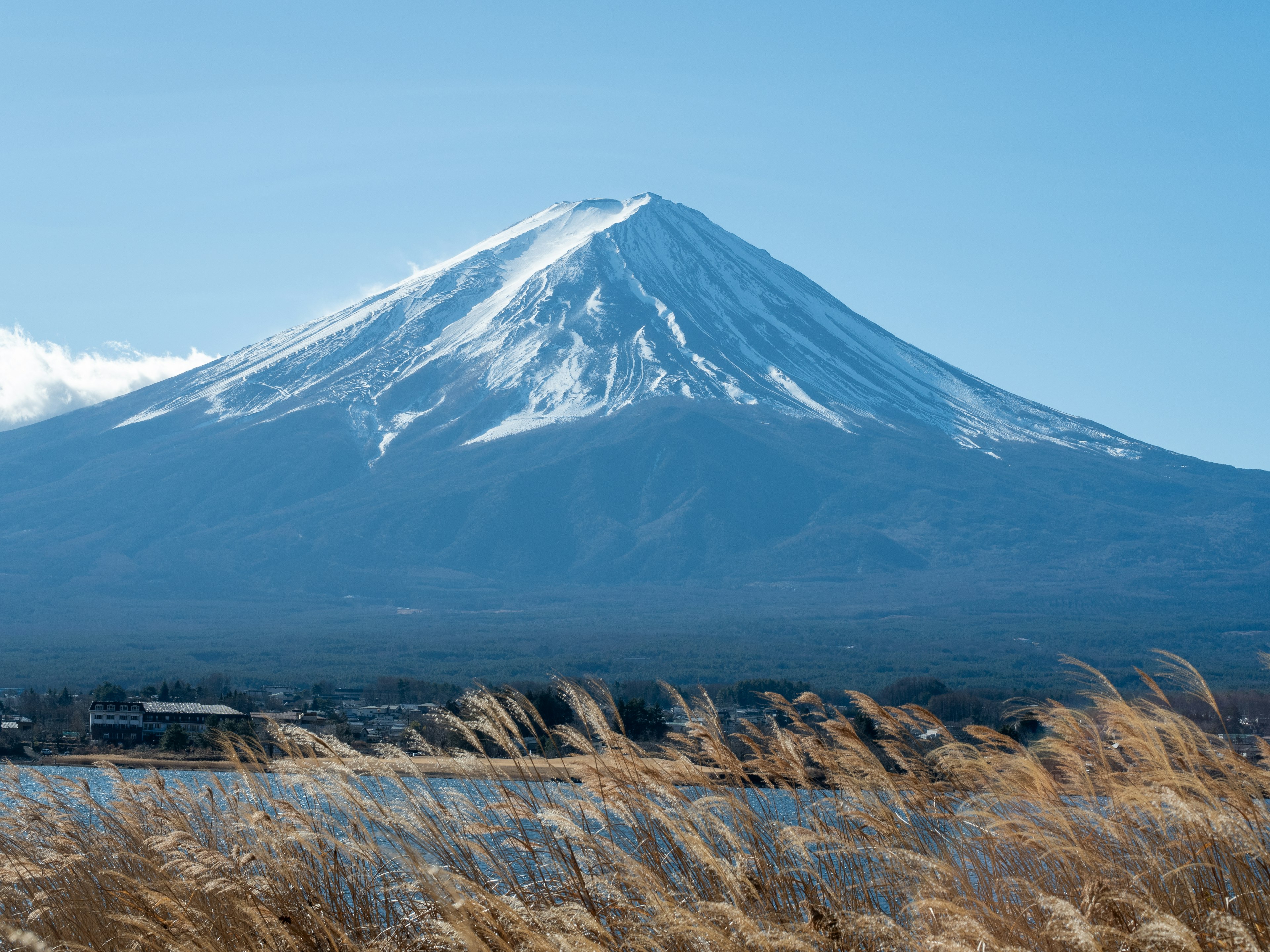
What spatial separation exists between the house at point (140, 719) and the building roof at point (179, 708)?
1.0 inches

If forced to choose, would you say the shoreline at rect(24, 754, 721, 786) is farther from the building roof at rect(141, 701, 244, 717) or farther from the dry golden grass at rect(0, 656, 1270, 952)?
the building roof at rect(141, 701, 244, 717)

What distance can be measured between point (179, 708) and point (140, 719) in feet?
8.52

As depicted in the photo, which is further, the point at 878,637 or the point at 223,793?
the point at 878,637

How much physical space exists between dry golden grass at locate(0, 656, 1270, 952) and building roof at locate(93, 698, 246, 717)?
4213 cm

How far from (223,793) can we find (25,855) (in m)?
1.36

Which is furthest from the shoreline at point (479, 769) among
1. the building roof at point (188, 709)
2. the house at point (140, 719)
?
the building roof at point (188, 709)

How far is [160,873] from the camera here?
6.78 metres

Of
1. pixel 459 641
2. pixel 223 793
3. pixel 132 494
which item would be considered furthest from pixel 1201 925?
pixel 132 494

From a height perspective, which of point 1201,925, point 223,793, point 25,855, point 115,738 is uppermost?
point 1201,925

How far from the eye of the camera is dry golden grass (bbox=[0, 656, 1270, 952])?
5.05 m

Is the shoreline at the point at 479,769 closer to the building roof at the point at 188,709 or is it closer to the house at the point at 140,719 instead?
the house at the point at 140,719

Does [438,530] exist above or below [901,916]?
below

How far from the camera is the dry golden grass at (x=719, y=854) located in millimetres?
Answer: 5055

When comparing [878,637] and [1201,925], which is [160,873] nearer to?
[1201,925]
